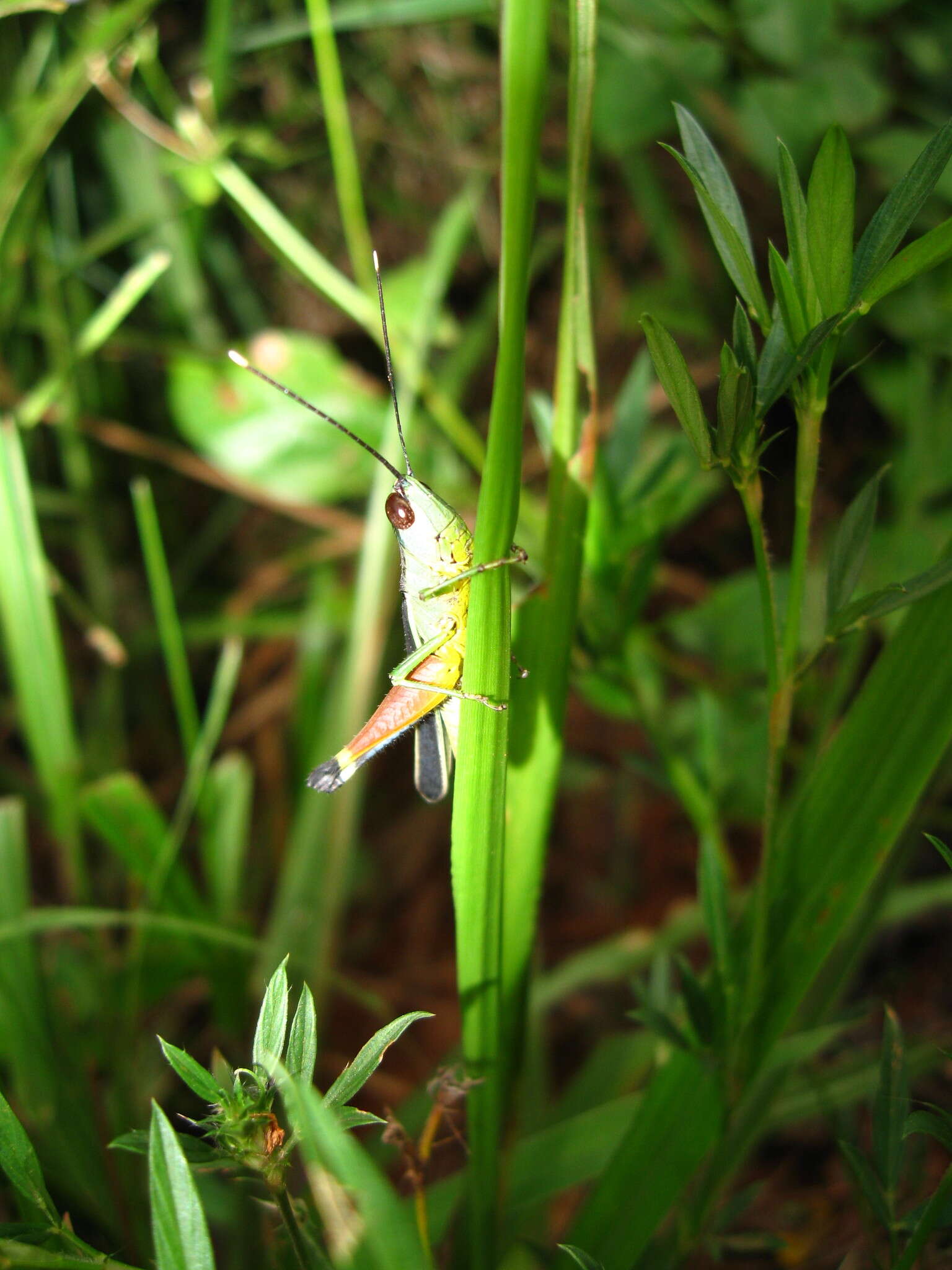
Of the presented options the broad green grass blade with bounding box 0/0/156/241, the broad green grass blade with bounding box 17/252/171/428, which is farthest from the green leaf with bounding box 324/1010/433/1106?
the broad green grass blade with bounding box 0/0/156/241

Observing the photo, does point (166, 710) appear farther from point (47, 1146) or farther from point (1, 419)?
point (47, 1146)

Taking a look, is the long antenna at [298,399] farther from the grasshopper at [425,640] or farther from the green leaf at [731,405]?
the green leaf at [731,405]

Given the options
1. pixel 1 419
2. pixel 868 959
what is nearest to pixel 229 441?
pixel 1 419

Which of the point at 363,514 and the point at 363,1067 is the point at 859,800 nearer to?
the point at 363,1067

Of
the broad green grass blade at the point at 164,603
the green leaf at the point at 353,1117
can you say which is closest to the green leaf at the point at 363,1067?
the green leaf at the point at 353,1117

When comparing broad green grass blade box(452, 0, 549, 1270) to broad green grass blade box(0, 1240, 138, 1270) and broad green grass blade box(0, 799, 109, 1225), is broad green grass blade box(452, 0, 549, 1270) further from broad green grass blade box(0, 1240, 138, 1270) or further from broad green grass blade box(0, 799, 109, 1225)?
broad green grass blade box(0, 799, 109, 1225)

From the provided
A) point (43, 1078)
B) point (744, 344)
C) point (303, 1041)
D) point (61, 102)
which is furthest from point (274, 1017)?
point (61, 102)

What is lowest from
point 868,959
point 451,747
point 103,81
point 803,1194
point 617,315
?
point 803,1194
